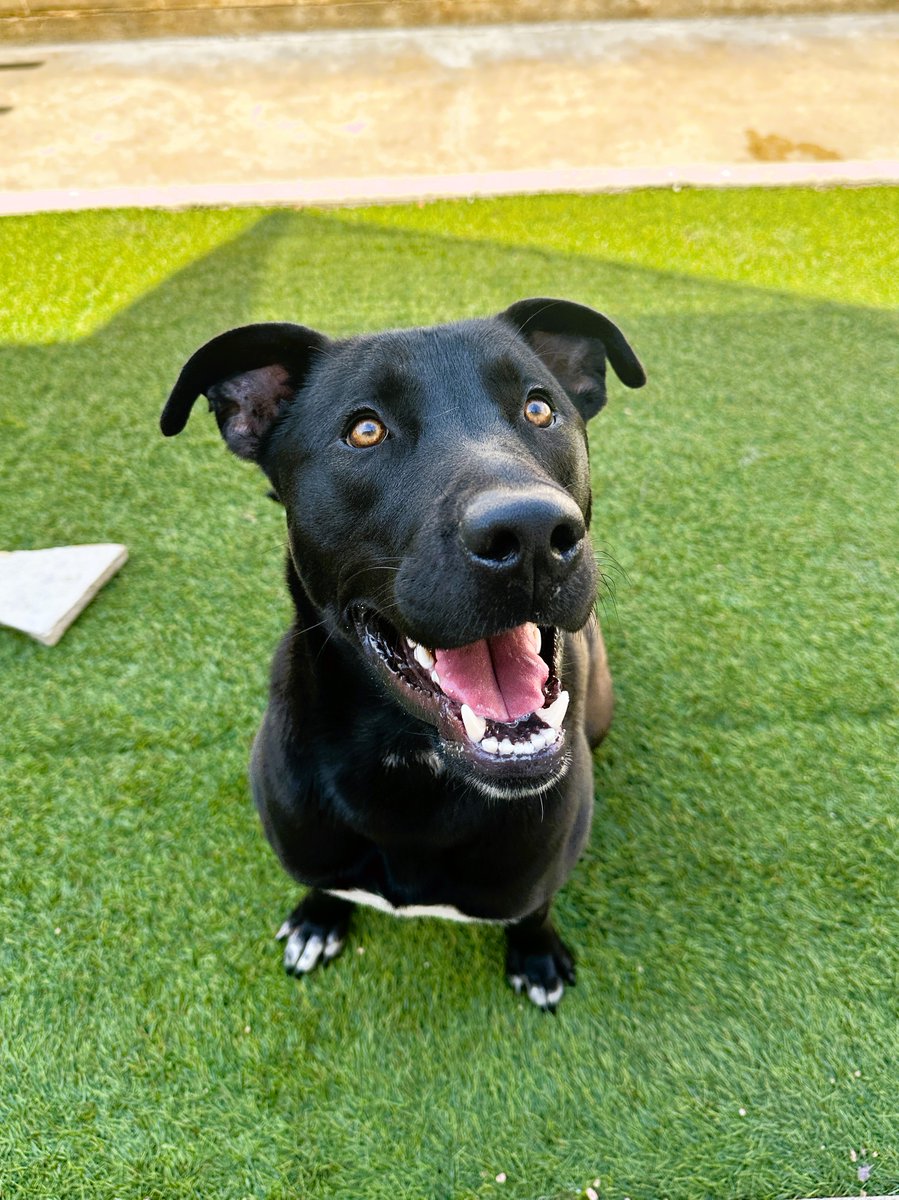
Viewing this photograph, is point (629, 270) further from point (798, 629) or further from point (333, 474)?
point (333, 474)

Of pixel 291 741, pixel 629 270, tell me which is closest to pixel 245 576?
pixel 291 741

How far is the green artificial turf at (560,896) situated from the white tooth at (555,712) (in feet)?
3.30

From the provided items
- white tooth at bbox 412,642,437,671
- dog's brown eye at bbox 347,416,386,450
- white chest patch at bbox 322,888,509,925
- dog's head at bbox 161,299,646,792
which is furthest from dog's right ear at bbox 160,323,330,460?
white chest patch at bbox 322,888,509,925

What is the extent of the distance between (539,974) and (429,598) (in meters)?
1.29

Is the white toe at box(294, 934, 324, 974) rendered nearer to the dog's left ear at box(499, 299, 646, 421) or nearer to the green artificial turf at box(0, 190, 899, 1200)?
the green artificial turf at box(0, 190, 899, 1200)

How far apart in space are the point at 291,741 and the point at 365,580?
537 millimetres

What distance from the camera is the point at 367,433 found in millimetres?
1735

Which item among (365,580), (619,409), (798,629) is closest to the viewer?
(365,580)

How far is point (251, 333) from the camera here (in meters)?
1.79

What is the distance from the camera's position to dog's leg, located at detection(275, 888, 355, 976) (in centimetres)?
227

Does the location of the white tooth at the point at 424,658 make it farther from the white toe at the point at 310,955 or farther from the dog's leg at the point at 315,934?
the white toe at the point at 310,955

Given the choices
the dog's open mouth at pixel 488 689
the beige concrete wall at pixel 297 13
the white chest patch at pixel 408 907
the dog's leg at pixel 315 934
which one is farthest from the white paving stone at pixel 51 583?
the beige concrete wall at pixel 297 13

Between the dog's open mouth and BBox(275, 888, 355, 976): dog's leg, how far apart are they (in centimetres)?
87

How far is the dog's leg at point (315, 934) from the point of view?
2.27 meters
